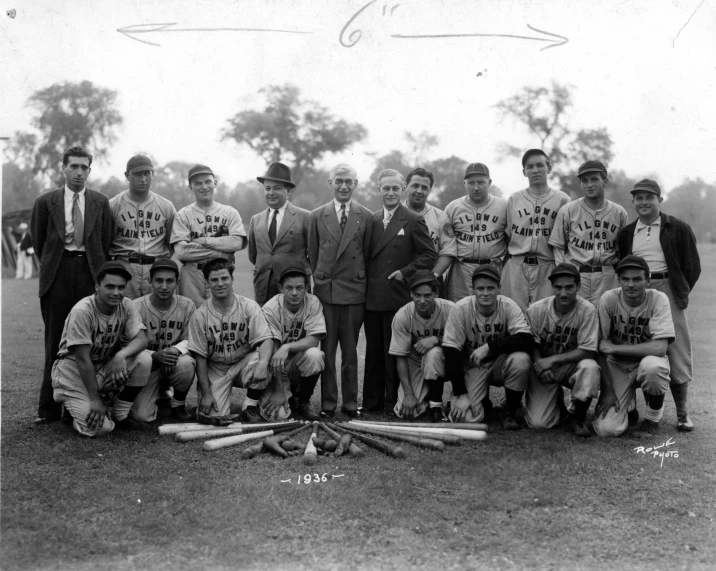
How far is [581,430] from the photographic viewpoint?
5.34 meters

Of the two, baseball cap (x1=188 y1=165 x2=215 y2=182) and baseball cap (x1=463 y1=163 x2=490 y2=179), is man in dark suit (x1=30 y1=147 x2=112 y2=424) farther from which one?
baseball cap (x1=463 y1=163 x2=490 y2=179)

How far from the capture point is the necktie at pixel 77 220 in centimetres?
569

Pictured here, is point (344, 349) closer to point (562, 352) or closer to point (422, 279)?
point (422, 279)

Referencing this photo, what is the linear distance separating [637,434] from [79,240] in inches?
187

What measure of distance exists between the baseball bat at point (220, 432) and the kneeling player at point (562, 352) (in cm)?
203

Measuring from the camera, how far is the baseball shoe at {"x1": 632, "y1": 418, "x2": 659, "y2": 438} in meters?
5.36

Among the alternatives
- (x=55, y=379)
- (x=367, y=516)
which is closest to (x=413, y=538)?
(x=367, y=516)

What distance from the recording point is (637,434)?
17.5 feet

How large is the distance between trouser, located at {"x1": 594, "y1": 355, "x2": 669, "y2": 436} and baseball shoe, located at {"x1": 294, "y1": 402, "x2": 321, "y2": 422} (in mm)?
2283

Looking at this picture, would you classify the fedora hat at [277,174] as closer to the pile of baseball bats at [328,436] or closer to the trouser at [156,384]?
the trouser at [156,384]

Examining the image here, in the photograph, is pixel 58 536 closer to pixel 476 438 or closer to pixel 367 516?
pixel 367 516

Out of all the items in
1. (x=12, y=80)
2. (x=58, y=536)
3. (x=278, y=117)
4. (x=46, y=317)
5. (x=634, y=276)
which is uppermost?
(x=278, y=117)

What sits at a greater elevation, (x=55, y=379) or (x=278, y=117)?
(x=278, y=117)

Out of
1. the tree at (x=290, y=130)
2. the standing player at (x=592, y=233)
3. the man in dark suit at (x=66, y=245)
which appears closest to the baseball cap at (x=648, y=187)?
the standing player at (x=592, y=233)
